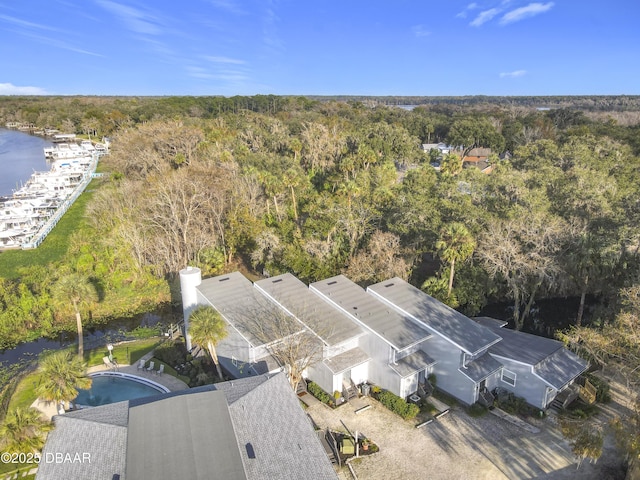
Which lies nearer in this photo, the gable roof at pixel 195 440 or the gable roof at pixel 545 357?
the gable roof at pixel 195 440

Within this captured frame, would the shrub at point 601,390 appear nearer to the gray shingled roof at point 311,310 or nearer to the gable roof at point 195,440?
the gray shingled roof at point 311,310

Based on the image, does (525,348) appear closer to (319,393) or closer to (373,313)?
(373,313)

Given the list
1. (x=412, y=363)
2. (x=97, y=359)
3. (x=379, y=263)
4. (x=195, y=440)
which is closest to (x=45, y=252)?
(x=97, y=359)

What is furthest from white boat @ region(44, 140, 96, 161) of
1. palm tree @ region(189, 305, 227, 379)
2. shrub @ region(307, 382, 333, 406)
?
shrub @ region(307, 382, 333, 406)

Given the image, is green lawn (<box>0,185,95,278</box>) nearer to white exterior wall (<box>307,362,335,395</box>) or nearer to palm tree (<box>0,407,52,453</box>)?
palm tree (<box>0,407,52,453</box>)

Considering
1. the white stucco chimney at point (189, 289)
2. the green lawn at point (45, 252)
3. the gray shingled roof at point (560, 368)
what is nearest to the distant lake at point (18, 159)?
the green lawn at point (45, 252)

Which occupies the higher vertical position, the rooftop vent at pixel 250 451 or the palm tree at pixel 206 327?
the palm tree at pixel 206 327
